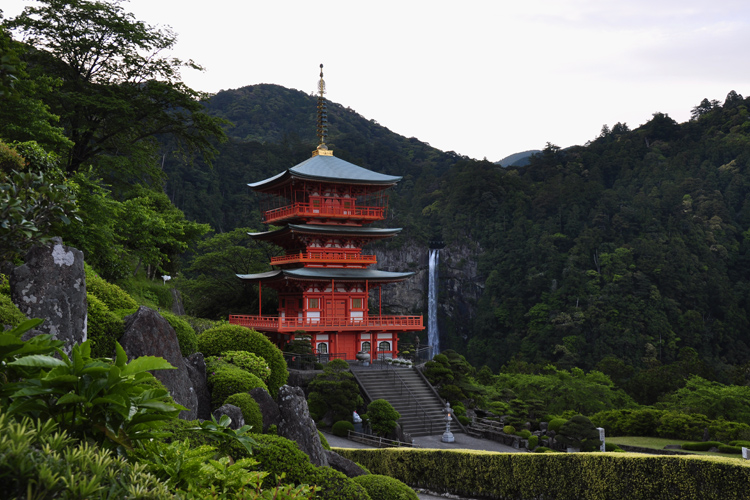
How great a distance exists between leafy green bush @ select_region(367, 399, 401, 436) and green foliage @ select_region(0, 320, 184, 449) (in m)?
18.2

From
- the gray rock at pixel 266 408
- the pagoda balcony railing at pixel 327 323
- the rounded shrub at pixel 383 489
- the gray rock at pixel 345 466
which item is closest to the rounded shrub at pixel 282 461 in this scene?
the rounded shrub at pixel 383 489

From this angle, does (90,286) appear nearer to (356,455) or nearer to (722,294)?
(356,455)

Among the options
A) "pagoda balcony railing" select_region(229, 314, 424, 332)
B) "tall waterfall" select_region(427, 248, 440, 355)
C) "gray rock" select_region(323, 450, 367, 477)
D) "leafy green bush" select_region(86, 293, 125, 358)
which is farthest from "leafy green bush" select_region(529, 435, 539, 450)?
"tall waterfall" select_region(427, 248, 440, 355)

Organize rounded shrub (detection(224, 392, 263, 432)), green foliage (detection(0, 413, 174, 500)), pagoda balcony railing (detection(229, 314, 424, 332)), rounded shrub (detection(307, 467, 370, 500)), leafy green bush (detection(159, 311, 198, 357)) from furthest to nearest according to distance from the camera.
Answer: pagoda balcony railing (detection(229, 314, 424, 332)), leafy green bush (detection(159, 311, 198, 357)), rounded shrub (detection(224, 392, 263, 432)), rounded shrub (detection(307, 467, 370, 500)), green foliage (detection(0, 413, 174, 500))

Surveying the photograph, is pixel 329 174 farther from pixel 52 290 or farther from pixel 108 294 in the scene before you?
pixel 52 290

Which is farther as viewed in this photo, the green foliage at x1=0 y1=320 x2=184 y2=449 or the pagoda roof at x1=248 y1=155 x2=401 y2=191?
the pagoda roof at x1=248 y1=155 x2=401 y2=191

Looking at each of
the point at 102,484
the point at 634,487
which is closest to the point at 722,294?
the point at 634,487

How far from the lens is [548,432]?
69.5 ft

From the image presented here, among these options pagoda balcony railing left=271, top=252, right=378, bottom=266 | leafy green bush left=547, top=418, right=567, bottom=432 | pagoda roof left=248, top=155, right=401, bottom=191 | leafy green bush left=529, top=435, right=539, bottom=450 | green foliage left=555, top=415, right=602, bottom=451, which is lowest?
leafy green bush left=529, top=435, right=539, bottom=450

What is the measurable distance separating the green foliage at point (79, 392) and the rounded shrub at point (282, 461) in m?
4.26

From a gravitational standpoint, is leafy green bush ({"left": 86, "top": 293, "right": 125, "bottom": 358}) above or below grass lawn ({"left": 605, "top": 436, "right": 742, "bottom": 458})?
above

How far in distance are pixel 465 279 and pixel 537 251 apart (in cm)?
1083

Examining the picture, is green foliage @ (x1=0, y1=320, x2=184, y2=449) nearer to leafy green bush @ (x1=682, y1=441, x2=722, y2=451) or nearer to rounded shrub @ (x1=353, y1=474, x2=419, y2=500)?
rounded shrub @ (x1=353, y1=474, x2=419, y2=500)

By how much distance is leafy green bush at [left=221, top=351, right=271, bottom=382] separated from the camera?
14.7 meters
